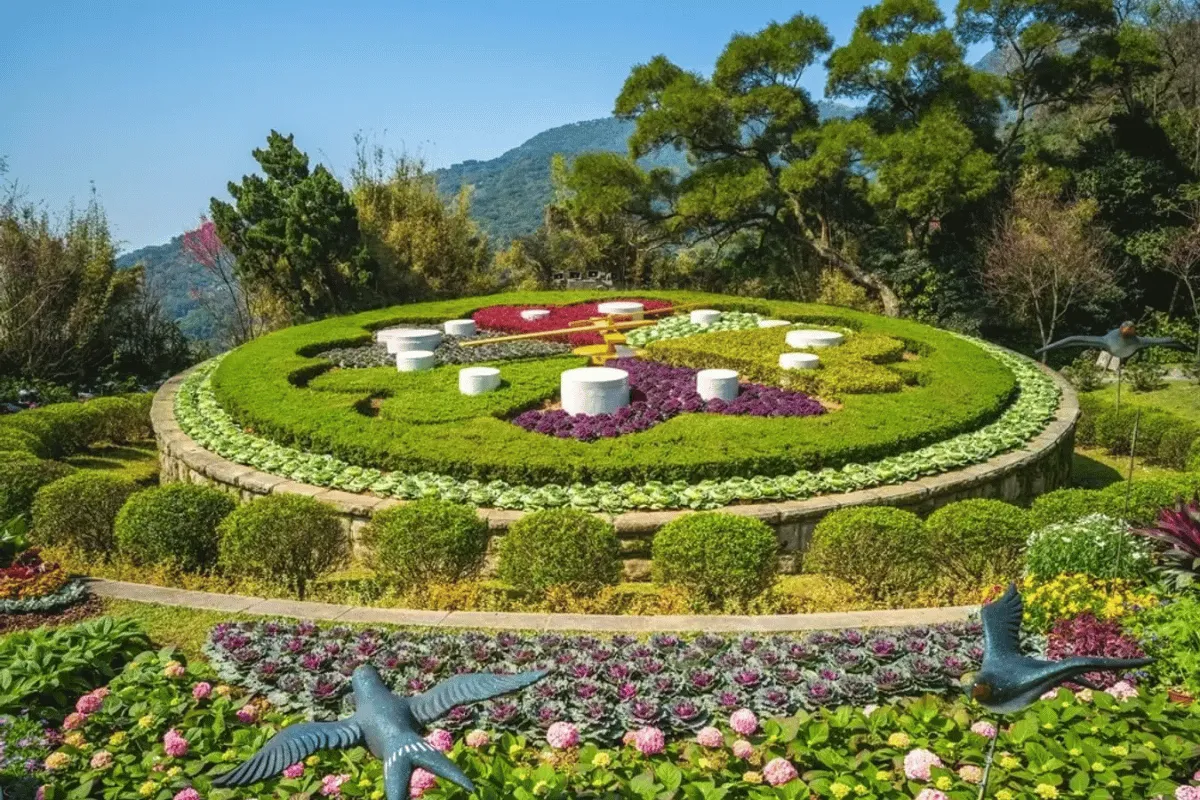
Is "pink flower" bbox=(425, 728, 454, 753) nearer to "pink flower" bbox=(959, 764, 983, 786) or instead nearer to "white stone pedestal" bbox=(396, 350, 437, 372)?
"pink flower" bbox=(959, 764, 983, 786)

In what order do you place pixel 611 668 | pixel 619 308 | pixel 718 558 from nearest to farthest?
1. pixel 611 668
2. pixel 718 558
3. pixel 619 308

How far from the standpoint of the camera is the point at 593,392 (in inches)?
349

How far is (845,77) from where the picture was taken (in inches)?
757

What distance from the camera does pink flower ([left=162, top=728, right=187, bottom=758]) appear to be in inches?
148

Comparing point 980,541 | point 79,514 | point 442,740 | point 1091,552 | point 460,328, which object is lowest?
point 980,541

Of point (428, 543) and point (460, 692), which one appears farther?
point (428, 543)

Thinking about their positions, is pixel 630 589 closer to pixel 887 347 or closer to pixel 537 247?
pixel 887 347

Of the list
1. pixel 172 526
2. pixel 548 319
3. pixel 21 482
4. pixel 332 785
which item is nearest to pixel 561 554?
pixel 332 785

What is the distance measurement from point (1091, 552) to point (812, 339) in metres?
6.20

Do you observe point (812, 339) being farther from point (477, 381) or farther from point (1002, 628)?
point (1002, 628)

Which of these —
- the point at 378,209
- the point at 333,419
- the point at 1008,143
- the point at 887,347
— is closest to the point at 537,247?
the point at 378,209

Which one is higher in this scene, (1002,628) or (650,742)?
(1002,628)

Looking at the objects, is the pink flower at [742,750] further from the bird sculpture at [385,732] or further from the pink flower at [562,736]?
the bird sculpture at [385,732]

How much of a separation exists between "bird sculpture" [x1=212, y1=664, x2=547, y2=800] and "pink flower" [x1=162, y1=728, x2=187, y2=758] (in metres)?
1.54
